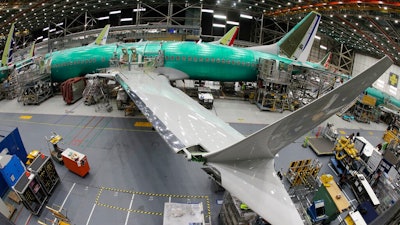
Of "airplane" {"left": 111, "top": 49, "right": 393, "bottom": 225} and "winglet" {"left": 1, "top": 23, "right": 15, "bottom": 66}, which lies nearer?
"airplane" {"left": 111, "top": 49, "right": 393, "bottom": 225}

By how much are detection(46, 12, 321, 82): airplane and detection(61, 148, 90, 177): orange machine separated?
34.2 feet

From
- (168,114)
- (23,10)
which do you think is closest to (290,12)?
(168,114)

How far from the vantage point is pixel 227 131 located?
8414 millimetres

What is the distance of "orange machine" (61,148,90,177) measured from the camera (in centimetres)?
1125

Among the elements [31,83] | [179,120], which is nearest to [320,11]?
[179,120]

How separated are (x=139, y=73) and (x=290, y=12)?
1139 inches

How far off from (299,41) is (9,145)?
74.5ft

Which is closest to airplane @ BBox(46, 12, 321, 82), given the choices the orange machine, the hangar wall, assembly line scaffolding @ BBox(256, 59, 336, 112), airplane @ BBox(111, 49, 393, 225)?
assembly line scaffolding @ BBox(256, 59, 336, 112)

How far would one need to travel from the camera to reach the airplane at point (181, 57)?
67.2 ft

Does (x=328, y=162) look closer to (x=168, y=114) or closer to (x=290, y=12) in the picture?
(x=168, y=114)

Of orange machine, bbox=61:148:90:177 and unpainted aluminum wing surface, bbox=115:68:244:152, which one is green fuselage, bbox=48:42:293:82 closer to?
unpainted aluminum wing surface, bbox=115:68:244:152

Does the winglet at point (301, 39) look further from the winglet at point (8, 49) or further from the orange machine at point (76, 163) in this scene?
the winglet at point (8, 49)

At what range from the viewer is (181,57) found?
2036cm

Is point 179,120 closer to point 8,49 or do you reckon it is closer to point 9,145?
point 9,145
